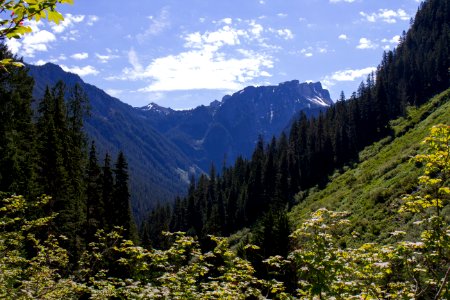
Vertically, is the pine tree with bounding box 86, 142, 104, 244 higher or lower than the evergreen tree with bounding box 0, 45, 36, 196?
lower

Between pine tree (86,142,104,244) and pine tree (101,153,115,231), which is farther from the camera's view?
pine tree (101,153,115,231)

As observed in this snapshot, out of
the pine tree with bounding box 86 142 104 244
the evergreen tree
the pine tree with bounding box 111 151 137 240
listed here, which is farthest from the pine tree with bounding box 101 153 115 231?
the evergreen tree

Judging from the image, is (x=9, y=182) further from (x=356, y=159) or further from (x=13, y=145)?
(x=356, y=159)

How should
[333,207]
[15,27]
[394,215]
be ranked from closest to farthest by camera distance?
[15,27], [394,215], [333,207]

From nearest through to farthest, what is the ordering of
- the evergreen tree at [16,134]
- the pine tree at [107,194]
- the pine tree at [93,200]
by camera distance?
1. the evergreen tree at [16,134]
2. the pine tree at [93,200]
3. the pine tree at [107,194]

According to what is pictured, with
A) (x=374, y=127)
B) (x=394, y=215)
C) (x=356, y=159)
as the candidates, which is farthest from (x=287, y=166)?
(x=394, y=215)

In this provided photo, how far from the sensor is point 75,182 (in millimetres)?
34062

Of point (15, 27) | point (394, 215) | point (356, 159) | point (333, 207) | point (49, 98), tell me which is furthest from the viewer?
point (356, 159)

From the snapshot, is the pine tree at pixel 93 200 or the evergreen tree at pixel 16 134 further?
the pine tree at pixel 93 200

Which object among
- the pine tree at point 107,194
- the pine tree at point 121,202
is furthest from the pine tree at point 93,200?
the pine tree at point 121,202

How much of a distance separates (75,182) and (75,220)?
3416mm

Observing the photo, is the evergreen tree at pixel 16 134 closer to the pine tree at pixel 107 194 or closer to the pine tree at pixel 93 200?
the pine tree at pixel 93 200

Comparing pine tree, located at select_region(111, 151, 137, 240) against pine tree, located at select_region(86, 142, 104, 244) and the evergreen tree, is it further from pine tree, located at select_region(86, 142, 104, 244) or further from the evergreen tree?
the evergreen tree

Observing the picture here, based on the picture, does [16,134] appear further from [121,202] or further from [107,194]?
[121,202]
